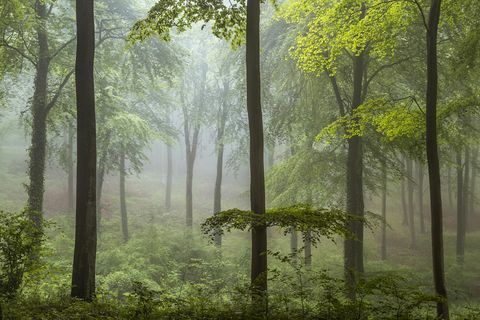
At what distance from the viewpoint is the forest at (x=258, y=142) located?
6.33 metres

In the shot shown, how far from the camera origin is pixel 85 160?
7691 mm

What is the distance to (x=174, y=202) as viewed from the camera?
34312 millimetres

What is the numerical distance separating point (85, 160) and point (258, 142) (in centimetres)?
334

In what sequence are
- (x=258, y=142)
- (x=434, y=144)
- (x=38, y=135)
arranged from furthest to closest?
(x=38, y=135) < (x=434, y=144) < (x=258, y=142)

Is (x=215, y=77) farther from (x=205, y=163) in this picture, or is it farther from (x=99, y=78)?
(x=205, y=163)

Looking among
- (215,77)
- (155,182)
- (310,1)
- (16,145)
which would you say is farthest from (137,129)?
(16,145)

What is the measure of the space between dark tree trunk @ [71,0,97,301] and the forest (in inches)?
1.2

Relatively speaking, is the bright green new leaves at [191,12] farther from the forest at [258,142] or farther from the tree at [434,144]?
the tree at [434,144]

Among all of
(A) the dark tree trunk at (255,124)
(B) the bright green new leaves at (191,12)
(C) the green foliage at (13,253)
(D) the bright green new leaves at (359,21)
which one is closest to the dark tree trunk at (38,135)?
(C) the green foliage at (13,253)

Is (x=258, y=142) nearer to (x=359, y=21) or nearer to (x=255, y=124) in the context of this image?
(x=255, y=124)

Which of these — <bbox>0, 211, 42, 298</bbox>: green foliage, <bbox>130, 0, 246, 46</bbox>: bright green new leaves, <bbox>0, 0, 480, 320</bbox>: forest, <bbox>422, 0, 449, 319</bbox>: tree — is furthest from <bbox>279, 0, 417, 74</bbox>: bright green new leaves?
<bbox>0, 211, 42, 298</bbox>: green foliage

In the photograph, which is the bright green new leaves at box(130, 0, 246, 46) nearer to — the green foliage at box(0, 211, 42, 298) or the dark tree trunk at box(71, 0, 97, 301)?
the dark tree trunk at box(71, 0, 97, 301)

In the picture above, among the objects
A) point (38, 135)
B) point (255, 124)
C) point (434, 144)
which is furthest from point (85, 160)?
point (434, 144)

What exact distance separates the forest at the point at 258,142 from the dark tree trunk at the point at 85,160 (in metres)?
0.03
